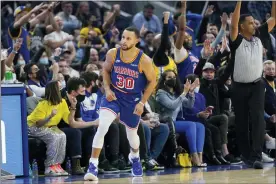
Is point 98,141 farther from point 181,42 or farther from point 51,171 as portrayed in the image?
point 181,42

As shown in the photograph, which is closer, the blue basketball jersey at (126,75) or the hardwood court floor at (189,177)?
the hardwood court floor at (189,177)

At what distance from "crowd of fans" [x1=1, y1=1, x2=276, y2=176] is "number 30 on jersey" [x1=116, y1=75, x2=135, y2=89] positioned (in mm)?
1203

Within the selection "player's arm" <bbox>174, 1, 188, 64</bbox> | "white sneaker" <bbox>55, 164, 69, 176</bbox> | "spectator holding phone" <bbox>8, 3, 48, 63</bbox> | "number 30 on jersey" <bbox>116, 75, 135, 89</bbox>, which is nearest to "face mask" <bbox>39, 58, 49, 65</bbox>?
"spectator holding phone" <bbox>8, 3, 48, 63</bbox>

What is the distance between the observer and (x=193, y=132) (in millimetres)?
11180

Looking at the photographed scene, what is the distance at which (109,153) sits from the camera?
10.4 m

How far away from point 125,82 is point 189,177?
1500 mm

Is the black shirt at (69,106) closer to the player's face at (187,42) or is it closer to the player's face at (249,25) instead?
the player's face at (249,25)

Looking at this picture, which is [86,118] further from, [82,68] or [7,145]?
[82,68]

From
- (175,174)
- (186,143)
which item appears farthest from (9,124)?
(186,143)

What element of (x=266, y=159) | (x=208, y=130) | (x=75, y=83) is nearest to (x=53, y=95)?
(x=75, y=83)

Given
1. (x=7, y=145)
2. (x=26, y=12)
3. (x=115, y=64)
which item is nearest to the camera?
(x=115, y=64)

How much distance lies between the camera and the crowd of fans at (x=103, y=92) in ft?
33.1

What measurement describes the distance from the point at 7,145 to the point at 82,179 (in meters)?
1.23

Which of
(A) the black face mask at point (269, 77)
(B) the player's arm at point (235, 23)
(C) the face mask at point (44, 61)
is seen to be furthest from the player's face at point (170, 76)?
(C) the face mask at point (44, 61)
